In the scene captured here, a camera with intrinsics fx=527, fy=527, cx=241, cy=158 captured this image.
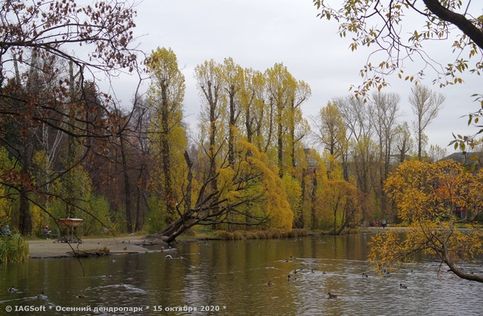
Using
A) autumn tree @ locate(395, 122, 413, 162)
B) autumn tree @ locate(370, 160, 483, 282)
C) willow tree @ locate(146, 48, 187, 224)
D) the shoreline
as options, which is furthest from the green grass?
autumn tree @ locate(395, 122, 413, 162)

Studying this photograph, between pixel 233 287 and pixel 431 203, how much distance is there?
6019 millimetres

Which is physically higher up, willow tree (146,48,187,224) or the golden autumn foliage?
willow tree (146,48,187,224)

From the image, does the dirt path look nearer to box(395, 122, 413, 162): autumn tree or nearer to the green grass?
the green grass

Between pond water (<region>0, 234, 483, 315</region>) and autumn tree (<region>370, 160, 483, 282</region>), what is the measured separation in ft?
4.86

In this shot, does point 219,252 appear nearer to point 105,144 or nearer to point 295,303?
point 295,303

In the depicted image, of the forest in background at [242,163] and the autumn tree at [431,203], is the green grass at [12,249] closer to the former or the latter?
the forest in background at [242,163]

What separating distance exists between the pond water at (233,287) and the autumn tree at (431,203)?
1481 mm

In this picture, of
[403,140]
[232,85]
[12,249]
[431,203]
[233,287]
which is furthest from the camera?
[403,140]

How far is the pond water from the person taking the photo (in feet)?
40.1

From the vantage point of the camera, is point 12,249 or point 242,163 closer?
Answer: point 12,249

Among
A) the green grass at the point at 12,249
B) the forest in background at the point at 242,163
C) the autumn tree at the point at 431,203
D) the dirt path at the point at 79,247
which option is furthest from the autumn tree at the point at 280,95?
the autumn tree at the point at 431,203

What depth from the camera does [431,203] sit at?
12.6m

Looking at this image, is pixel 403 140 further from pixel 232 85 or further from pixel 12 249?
pixel 12 249

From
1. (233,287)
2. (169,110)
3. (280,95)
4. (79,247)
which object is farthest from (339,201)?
(233,287)
